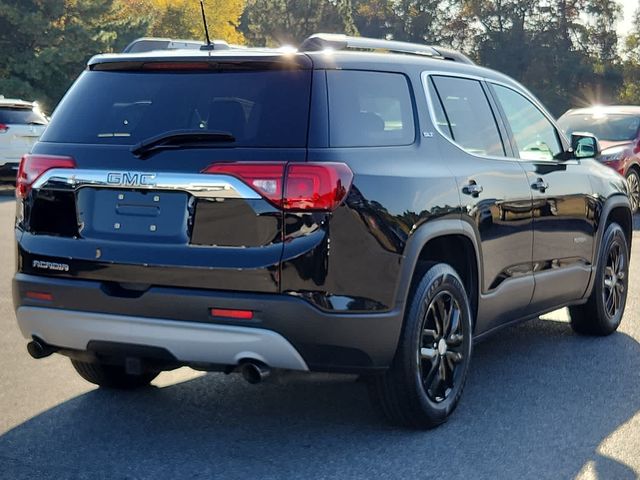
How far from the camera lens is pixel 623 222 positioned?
837 cm

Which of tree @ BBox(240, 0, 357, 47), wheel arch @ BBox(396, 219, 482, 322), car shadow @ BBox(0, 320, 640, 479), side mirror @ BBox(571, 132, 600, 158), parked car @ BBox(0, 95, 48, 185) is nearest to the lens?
car shadow @ BBox(0, 320, 640, 479)

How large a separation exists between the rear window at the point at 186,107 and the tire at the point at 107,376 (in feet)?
4.26

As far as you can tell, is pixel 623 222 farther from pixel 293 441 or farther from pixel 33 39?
pixel 33 39

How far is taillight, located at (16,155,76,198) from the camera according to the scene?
208 inches

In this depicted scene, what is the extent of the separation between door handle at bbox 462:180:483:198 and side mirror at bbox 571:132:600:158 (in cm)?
164

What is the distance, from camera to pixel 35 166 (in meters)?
5.38

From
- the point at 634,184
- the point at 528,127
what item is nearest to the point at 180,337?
the point at 528,127

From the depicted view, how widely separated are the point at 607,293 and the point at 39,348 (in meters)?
A: 4.17

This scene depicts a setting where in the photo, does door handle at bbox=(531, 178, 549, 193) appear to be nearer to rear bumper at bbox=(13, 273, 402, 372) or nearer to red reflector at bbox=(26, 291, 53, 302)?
rear bumper at bbox=(13, 273, 402, 372)

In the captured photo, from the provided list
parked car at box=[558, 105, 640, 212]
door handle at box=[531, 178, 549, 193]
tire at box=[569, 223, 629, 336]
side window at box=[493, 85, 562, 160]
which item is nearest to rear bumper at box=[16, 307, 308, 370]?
door handle at box=[531, 178, 549, 193]

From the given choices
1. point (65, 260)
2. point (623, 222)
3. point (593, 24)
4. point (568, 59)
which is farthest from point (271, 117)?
point (593, 24)

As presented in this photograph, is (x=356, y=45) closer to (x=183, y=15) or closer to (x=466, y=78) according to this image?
(x=466, y=78)

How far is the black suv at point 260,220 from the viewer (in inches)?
191

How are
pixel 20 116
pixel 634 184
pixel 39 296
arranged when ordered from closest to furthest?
pixel 39 296, pixel 634 184, pixel 20 116
